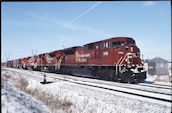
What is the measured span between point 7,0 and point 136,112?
5.54m

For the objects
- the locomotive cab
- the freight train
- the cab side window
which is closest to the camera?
the locomotive cab

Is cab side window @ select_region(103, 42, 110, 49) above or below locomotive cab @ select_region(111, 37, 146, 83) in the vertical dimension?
above

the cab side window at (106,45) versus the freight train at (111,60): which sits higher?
the cab side window at (106,45)

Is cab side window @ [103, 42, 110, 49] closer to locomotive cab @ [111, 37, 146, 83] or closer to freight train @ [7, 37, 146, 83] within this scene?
freight train @ [7, 37, 146, 83]

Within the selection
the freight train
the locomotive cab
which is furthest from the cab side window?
the locomotive cab

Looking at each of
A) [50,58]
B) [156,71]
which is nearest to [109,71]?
[50,58]

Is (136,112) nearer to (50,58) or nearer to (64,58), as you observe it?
(64,58)

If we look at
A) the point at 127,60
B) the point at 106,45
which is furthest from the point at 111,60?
the point at 106,45

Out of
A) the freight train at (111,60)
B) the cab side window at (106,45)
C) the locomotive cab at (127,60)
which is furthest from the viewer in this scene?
the cab side window at (106,45)

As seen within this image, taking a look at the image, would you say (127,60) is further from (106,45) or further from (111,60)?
(106,45)

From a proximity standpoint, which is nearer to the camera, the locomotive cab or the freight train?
the locomotive cab

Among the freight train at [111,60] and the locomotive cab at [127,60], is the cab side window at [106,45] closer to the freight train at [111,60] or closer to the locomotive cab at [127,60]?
the freight train at [111,60]

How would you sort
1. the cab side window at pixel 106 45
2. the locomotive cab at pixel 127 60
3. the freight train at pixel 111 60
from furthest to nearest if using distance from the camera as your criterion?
the cab side window at pixel 106 45
the freight train at pixel 111 60
the locomotive cab at pixel 127 60

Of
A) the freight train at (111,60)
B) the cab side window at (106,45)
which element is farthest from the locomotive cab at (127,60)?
the cab side window at (106,45)
